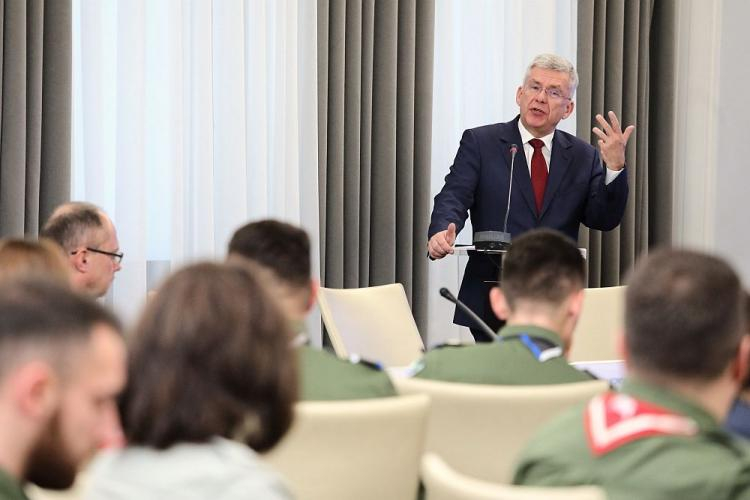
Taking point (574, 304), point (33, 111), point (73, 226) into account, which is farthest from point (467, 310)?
point (33, 111)

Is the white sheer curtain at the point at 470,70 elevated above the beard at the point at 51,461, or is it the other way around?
the white sheer curtain at the point at 470,70

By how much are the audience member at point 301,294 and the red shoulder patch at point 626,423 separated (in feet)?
2.86

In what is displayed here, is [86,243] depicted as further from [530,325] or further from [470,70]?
[470,70]

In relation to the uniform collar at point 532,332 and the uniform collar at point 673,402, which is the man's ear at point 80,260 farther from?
the uniform collar at point 673,402

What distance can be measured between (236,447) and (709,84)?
584 centimetres

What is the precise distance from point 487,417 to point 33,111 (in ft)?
9.58

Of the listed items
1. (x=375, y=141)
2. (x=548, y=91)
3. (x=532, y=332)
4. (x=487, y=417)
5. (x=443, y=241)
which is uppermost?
(x=548, y=91)

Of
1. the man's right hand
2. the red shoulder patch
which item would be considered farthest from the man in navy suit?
the red shoulder patch

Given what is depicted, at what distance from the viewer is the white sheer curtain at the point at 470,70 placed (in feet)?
18.7

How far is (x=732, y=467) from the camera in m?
1.32

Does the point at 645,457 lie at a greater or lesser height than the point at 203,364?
lesser

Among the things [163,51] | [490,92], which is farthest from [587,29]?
[163,51]

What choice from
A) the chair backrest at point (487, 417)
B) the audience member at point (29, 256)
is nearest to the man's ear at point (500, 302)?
the chair backrest at point (487, 417)

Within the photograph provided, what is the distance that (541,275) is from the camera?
2.56m
